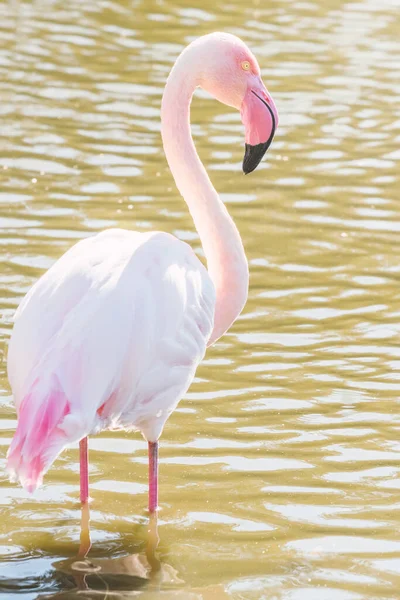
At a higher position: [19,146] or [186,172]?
[186,172]

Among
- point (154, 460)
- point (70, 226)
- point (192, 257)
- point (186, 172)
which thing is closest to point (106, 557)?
point (154, 460)

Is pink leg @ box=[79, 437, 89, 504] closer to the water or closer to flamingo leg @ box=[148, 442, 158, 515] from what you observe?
the water

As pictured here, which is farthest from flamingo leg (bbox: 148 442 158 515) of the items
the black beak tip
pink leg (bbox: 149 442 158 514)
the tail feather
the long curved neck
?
the black beak tip

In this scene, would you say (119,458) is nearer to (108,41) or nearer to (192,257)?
(192,257)

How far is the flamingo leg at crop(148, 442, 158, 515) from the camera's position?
5.04 metres

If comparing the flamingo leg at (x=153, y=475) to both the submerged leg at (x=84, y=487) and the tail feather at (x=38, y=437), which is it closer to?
the submerged leg at (x=84, y=487)

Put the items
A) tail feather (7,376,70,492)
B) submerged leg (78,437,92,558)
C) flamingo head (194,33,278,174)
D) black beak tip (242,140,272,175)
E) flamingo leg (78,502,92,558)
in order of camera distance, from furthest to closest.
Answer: black beak tip (242,140,272,175)
flamingo head (194,33,278,174)
submerged leg (78,437,92,558)
flamingo leg (78,502,92,558)
tail feather (7,376,70,492)

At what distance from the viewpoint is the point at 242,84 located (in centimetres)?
546

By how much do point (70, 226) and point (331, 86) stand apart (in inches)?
190

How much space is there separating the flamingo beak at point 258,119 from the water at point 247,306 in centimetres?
136

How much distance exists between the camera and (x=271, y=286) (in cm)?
766

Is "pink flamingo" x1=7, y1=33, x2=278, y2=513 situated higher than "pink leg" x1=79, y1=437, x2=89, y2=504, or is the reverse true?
"pink flamingo" x1=7, y1=33, x2=278, y2=513

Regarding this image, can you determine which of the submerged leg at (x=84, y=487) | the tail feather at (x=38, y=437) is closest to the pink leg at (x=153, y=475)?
the submerged leg at (x=84, y=487)

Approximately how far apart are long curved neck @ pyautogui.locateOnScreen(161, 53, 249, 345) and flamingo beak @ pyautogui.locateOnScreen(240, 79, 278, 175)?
25cm
